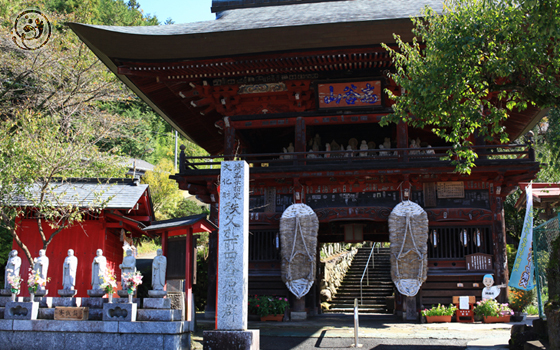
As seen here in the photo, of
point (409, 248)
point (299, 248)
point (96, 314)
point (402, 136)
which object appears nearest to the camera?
point (96, 314)

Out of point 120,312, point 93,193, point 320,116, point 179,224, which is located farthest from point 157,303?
point 320,116

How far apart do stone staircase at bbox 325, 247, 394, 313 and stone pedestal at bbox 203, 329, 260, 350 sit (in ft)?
37.9

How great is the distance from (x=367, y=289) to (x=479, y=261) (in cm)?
828

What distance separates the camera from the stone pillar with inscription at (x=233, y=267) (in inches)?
342

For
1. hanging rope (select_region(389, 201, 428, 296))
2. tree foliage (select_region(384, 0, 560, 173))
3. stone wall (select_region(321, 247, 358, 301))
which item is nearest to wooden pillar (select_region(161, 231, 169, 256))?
tree foliage (select_region(384, 0, 560, 173))

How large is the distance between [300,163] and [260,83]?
10.0 feet

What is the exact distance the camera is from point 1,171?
504 inches

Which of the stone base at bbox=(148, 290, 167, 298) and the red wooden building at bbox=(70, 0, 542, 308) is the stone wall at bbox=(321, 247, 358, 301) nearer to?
the red wooden building at bbox=(70, 0, 542, 308)

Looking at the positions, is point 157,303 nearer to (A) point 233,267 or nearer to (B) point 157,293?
(B) point 157,293

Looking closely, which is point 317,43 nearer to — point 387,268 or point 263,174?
point 263,174

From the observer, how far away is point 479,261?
14.9 meters

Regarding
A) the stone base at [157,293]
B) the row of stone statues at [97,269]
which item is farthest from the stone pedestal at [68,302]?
the stone base at [157,293]

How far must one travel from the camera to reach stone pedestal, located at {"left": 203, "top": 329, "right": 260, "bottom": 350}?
8.62 metres

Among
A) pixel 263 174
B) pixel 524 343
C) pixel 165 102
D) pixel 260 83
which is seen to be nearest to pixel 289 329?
pixel 263 174
